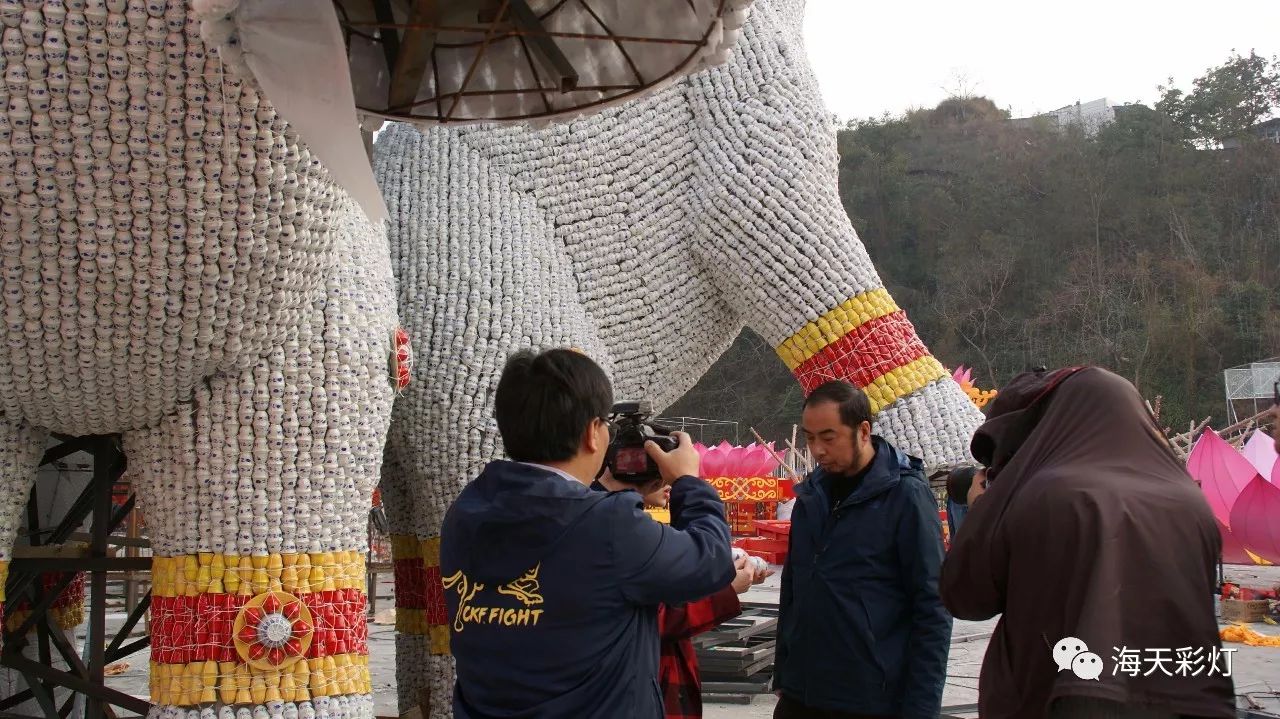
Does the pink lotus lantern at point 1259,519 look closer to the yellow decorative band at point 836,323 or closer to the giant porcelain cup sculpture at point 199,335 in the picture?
the yellow decorative band at point 836,323

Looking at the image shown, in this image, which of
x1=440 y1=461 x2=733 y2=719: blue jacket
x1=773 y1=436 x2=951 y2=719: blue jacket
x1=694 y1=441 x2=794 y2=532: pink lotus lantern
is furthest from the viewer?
x1=694 y1=441 x2=794 y2=532: pink lotus lantern

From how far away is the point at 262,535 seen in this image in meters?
2.39

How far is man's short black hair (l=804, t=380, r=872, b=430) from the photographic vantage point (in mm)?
2461

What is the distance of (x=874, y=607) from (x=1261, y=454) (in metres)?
9.35

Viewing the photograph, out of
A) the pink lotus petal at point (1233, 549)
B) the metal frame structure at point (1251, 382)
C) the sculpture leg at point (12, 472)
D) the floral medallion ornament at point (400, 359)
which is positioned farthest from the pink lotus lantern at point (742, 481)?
the sculpture leg at point (12, 472)

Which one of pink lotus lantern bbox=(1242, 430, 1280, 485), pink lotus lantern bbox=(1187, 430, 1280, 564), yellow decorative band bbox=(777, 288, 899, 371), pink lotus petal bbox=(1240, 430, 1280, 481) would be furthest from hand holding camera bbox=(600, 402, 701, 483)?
pink lotus petal bbox=(1240, 430, 1280, 481)

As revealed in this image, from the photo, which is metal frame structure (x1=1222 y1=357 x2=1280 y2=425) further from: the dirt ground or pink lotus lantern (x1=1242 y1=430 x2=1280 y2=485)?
the dirt ground

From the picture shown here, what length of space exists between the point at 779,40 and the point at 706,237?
62 cm

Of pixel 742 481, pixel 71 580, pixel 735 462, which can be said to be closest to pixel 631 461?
pixel 71 580

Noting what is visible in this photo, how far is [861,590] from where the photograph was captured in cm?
238

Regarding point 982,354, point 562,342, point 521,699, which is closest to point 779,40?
point 562,342

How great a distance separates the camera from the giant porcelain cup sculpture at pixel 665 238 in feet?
10.2

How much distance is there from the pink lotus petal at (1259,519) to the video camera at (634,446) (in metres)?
7.17

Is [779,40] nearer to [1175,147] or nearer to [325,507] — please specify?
[325,507]
